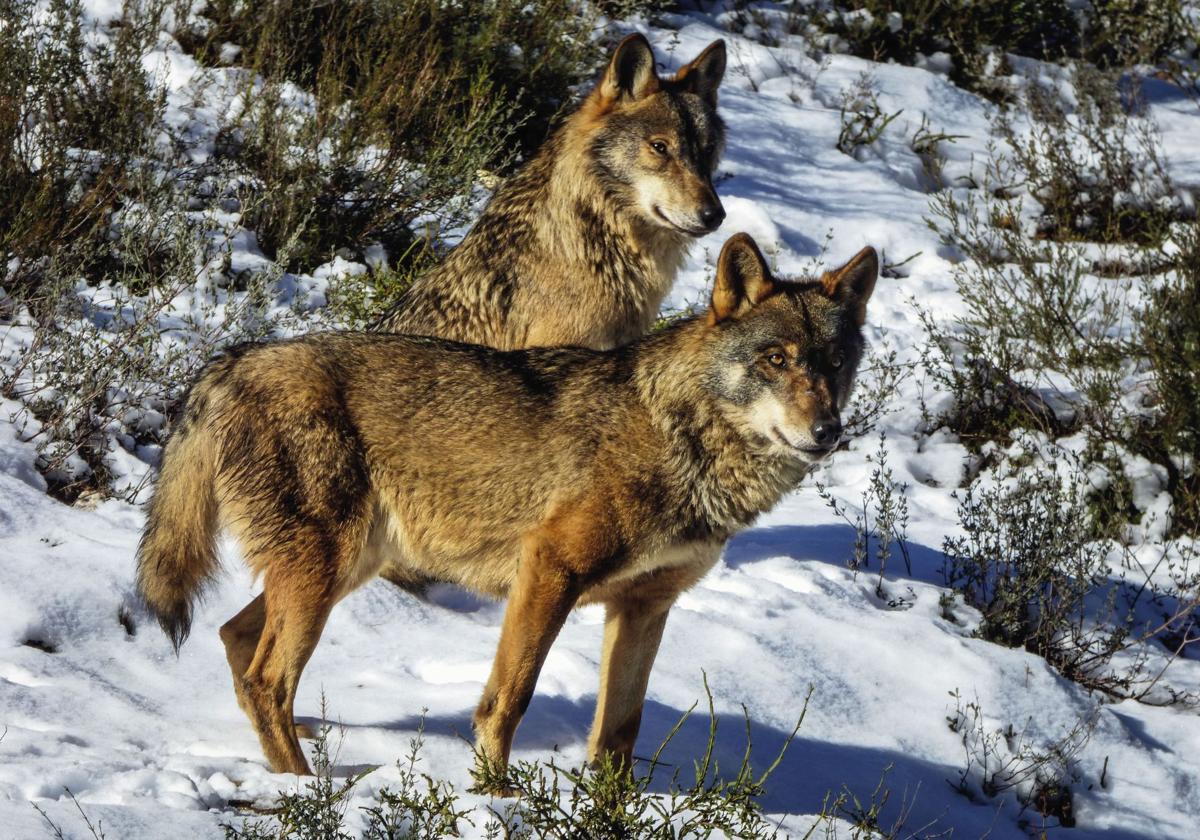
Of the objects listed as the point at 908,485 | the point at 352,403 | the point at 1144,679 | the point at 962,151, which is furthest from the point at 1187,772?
the point at 962,151

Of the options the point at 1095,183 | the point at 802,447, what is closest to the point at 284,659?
the point at 802,447

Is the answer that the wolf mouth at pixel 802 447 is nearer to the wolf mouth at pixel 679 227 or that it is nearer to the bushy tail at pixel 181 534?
the wolf mouth at pixel 679 227

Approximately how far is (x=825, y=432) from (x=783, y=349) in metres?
0.39

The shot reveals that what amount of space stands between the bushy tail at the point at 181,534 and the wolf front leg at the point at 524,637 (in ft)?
3.66

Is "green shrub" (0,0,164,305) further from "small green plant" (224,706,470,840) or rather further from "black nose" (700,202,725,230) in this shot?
"small green plant" (224,706,470,840)

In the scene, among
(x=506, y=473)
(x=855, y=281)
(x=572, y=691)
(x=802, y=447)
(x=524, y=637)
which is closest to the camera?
(x=524, y=637)

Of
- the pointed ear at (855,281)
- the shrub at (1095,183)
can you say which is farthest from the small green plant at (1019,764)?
the shrub at (1095,183)

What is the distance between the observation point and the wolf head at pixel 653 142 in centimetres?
622

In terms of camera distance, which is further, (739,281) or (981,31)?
(981,31)

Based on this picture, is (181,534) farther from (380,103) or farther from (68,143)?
(380,103)

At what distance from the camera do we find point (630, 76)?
652 cm

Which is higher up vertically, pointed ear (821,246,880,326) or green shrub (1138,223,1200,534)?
pointed ear (821,246,880,326)

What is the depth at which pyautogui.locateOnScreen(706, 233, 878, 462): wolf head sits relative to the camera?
4547 mm

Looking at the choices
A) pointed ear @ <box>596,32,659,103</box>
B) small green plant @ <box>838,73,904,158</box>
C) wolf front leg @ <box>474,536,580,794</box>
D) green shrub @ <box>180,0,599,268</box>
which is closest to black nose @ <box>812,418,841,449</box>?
wolf front leg @ <box>474,536,580,794</box>
